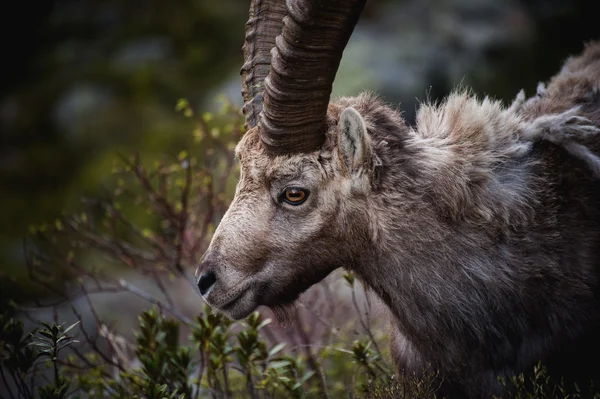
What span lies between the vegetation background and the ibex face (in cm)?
558

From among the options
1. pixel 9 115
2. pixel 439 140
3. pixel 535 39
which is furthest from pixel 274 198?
pixel 9 115

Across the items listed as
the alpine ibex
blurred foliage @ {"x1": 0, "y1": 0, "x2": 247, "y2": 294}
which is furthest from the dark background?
the alpine ibex

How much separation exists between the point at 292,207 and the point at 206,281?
741 mm

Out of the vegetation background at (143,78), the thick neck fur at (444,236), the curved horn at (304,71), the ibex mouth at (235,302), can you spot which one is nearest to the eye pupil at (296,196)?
the curved horn at (304,71)

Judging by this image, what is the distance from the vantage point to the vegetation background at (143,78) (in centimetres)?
1250

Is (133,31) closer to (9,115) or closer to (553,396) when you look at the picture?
(9,115)

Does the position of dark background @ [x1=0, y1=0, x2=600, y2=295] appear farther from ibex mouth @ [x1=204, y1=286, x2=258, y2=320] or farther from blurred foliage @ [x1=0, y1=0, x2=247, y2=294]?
ibex mouth @ [x1=204, y1=286, x2=258, y2=320]

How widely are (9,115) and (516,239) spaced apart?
15075 millimetres

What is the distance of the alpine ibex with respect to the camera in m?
4.15

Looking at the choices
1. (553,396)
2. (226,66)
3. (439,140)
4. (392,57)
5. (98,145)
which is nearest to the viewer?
(553,396)

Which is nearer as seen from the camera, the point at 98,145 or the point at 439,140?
the point at 439,140

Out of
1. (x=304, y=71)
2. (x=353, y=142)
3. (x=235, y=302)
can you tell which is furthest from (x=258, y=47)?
(x=235, y=302)

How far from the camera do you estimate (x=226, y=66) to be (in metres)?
16.1

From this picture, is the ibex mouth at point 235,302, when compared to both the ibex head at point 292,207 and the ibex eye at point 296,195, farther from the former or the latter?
the ibex eye at point 296,195
